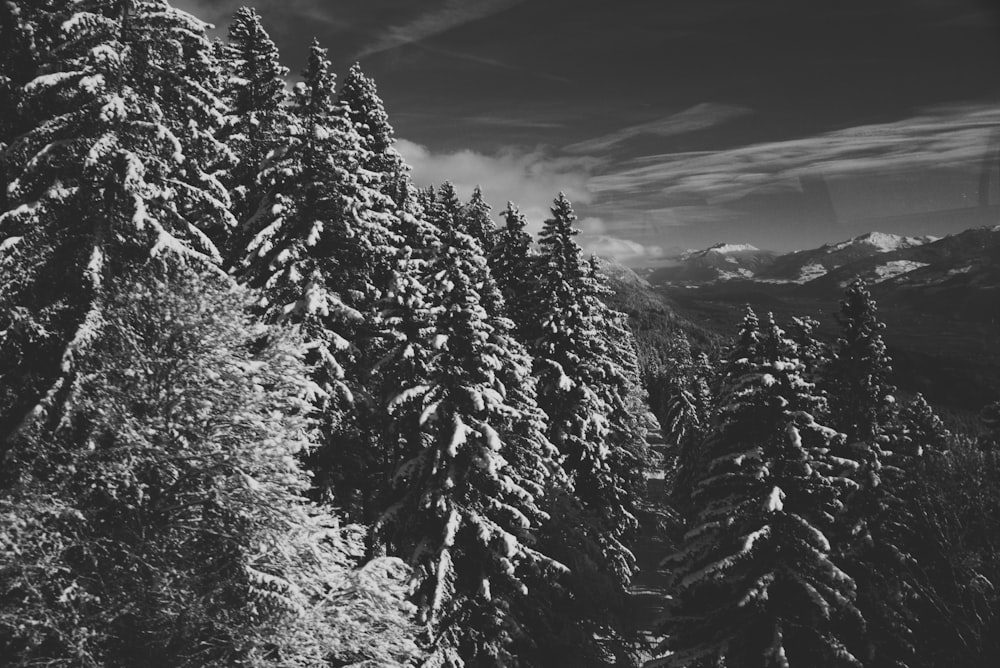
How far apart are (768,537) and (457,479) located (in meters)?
8.72

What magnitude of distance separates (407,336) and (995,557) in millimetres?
14298

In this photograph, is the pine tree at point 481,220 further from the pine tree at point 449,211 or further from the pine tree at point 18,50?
the pine tree at point 18,50

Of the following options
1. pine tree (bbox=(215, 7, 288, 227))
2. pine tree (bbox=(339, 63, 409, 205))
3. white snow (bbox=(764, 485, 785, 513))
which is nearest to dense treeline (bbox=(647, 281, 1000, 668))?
white snow (bbox=(764, 485, 785, 513))

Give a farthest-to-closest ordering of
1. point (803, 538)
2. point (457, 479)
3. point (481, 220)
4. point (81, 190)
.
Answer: point (481, 220) → point (457, 479) → point (803, 538) → point (81, 190)

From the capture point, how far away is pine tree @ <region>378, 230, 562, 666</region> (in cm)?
1517

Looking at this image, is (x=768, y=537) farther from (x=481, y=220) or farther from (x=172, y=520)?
(x=481, y=220)

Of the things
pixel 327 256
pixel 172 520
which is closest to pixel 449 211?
pixel 327 256

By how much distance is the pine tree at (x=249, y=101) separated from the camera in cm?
1847

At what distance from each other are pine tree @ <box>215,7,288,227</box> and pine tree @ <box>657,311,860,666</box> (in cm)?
1663

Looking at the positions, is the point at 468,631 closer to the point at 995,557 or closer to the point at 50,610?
the point at 50,610

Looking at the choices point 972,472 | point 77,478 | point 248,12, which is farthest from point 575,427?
point 248,12

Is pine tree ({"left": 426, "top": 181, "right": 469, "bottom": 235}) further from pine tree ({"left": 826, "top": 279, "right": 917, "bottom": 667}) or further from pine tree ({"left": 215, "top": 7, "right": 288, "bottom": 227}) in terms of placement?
pine tree ({"left": 826, "top": 279, "right": 917, "bottom": 667})

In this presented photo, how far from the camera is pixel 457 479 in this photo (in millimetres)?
15617

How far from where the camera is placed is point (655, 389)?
114m
